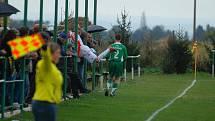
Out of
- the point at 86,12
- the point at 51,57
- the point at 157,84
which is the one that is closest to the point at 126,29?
the point at 157,84

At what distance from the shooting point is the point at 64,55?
66.5 ft

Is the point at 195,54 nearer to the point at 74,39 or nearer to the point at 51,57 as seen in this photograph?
the point at 74,39

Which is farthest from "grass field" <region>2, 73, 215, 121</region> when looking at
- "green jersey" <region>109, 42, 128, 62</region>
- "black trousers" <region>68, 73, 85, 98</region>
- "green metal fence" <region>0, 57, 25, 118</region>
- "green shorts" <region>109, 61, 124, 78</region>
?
"green jersey" <region>109, 42, 128, 62</region>

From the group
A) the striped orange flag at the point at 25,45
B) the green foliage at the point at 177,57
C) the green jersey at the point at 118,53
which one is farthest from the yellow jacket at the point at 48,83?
the green foliage at the point at 177,57

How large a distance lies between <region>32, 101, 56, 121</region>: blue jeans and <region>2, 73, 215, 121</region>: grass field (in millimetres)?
5000

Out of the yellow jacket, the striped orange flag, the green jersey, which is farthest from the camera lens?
the green jersey

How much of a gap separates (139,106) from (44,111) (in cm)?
905

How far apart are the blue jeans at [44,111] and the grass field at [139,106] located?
500cm

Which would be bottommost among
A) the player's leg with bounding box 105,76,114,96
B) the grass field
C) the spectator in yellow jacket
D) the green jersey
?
the grass field

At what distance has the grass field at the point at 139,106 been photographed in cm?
1645

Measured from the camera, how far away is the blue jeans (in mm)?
10352

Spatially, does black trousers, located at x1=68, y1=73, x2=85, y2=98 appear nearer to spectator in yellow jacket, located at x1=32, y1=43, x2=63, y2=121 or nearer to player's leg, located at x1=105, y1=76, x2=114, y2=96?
player's leg, located at x1=105, y1=76, x2=114, y2=96

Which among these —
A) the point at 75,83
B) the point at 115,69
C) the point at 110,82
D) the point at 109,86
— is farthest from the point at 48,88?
the point at 115,69

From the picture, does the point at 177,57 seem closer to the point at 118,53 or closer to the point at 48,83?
the point at 118,53
